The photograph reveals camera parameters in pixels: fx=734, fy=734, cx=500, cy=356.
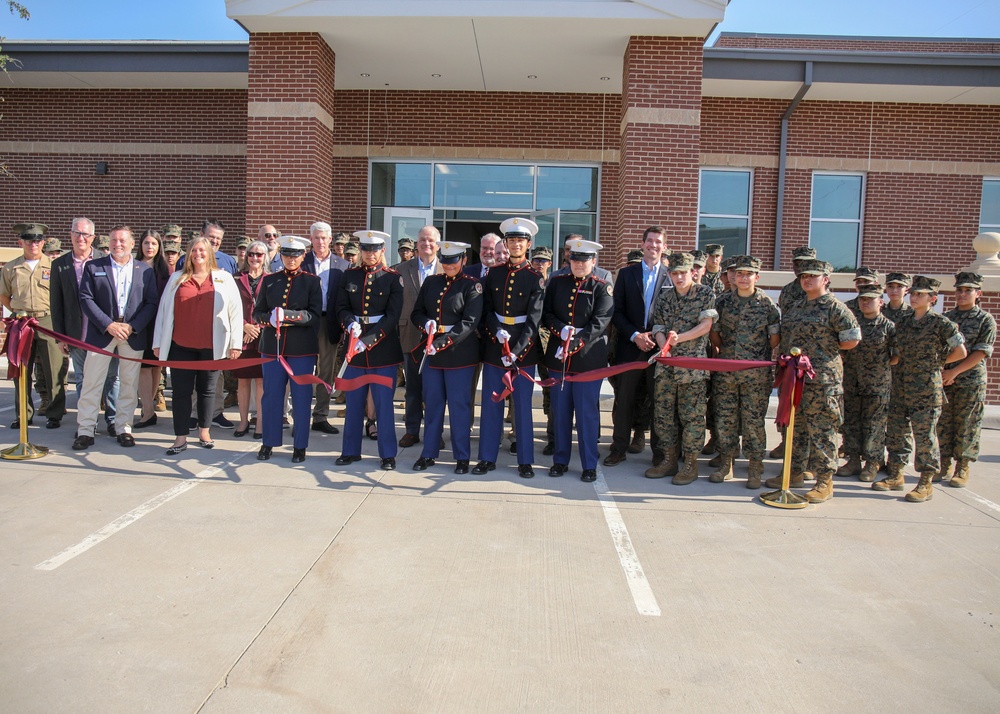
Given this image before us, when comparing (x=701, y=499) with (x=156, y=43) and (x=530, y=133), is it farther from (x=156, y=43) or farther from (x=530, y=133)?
(x=156, y=43)

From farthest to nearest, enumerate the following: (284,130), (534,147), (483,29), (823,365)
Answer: (534,147), (284,130), (483,29), (823,365)

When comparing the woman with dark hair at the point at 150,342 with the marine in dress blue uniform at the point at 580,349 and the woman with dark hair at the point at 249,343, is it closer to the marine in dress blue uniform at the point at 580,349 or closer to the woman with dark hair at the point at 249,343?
the woman with dark hair at the point at 249,343

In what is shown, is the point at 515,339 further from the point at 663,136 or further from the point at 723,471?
the point at 663,136

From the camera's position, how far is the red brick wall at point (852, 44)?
2003cm

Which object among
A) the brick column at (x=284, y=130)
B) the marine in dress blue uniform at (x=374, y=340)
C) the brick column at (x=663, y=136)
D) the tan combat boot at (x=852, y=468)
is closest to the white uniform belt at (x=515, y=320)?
the marine in dress blue uniform at (x=374, y=340)

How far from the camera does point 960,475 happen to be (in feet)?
21.4

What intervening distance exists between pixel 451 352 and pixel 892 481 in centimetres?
394

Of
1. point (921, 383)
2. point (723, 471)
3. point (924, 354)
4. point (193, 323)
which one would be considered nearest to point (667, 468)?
point (723, 471)

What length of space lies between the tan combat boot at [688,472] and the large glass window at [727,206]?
28.8 feet

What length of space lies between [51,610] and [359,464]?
9.93 ft

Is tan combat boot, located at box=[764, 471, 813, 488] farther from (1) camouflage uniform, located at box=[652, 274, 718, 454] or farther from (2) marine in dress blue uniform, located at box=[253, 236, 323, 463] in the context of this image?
(2) marine in dress blue uniform, located at box=[253, 236, 323, 463]

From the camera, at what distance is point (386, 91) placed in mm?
13586

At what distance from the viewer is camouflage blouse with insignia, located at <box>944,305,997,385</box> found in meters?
6.31

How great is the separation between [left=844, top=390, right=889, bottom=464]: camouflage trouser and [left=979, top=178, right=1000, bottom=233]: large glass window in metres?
9.89
